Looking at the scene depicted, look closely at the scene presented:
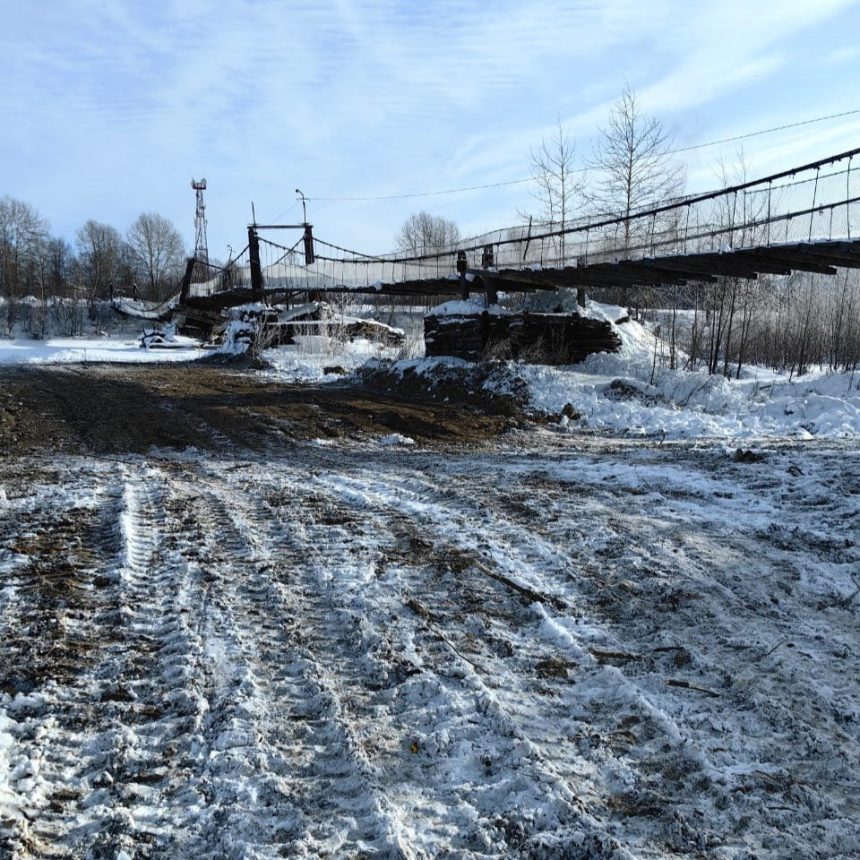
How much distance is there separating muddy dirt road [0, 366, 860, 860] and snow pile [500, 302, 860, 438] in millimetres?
5887

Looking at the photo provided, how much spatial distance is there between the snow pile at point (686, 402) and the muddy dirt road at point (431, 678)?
19.3 feet

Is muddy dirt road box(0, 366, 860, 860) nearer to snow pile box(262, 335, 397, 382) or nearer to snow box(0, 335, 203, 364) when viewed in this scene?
snow pile box(262, 335, 397, 382)

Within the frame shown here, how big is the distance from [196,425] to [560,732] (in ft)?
31.1

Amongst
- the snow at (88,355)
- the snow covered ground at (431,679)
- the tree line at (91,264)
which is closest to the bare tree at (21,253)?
the tree line at (91,264)

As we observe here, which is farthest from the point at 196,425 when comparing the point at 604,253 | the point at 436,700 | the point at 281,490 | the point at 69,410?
the point at 604,253

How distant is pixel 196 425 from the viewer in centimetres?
1097

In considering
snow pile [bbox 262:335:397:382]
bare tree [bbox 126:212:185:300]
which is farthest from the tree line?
snow pile [bbox 262:335:397:382]

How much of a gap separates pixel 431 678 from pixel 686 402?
476 inches

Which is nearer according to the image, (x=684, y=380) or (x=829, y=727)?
(x=829, y=727)

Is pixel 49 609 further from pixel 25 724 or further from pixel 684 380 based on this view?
pixel 684 380

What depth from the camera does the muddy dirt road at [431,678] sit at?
220cm

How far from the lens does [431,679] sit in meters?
3.06

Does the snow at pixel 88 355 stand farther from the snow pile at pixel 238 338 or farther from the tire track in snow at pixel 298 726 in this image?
the tire track in snow at pixel 298 726

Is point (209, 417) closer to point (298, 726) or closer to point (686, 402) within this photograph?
point (686, 402)
